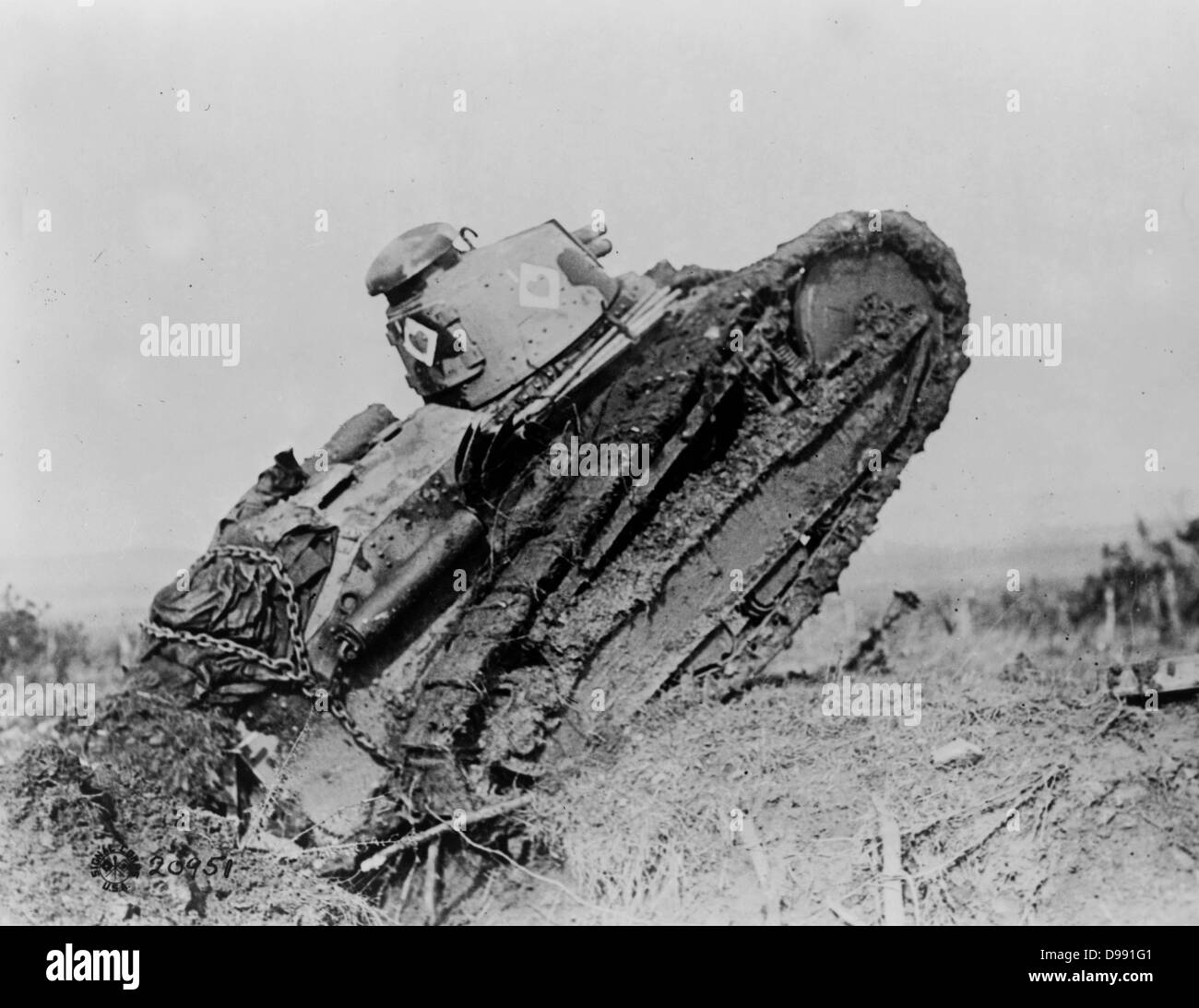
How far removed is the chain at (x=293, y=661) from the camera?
6.24m

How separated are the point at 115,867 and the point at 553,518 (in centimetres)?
266

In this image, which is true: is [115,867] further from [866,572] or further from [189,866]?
[866,572]

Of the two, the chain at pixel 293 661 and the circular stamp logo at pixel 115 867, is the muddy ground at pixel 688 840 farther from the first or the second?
the chain at pixel 293 661

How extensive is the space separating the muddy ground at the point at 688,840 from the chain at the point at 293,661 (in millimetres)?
407

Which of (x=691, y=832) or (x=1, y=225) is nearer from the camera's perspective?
(x=691, y=832)

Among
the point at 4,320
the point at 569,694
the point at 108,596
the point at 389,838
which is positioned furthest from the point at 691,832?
the point at 4,320

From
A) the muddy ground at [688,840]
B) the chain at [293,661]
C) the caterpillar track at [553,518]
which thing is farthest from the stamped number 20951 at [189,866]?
the chain at [293,661]

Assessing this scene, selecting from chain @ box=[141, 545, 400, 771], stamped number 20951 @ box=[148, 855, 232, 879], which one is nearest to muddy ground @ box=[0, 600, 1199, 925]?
stamped number 20951 @ box=[148, 855, 232, 879]

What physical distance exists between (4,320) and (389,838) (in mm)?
3246

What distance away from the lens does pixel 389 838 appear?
626 cm

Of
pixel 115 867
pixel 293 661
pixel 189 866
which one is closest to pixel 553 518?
pixel 293 661

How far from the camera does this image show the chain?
6.24 m

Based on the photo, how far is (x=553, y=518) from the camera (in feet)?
22.2
